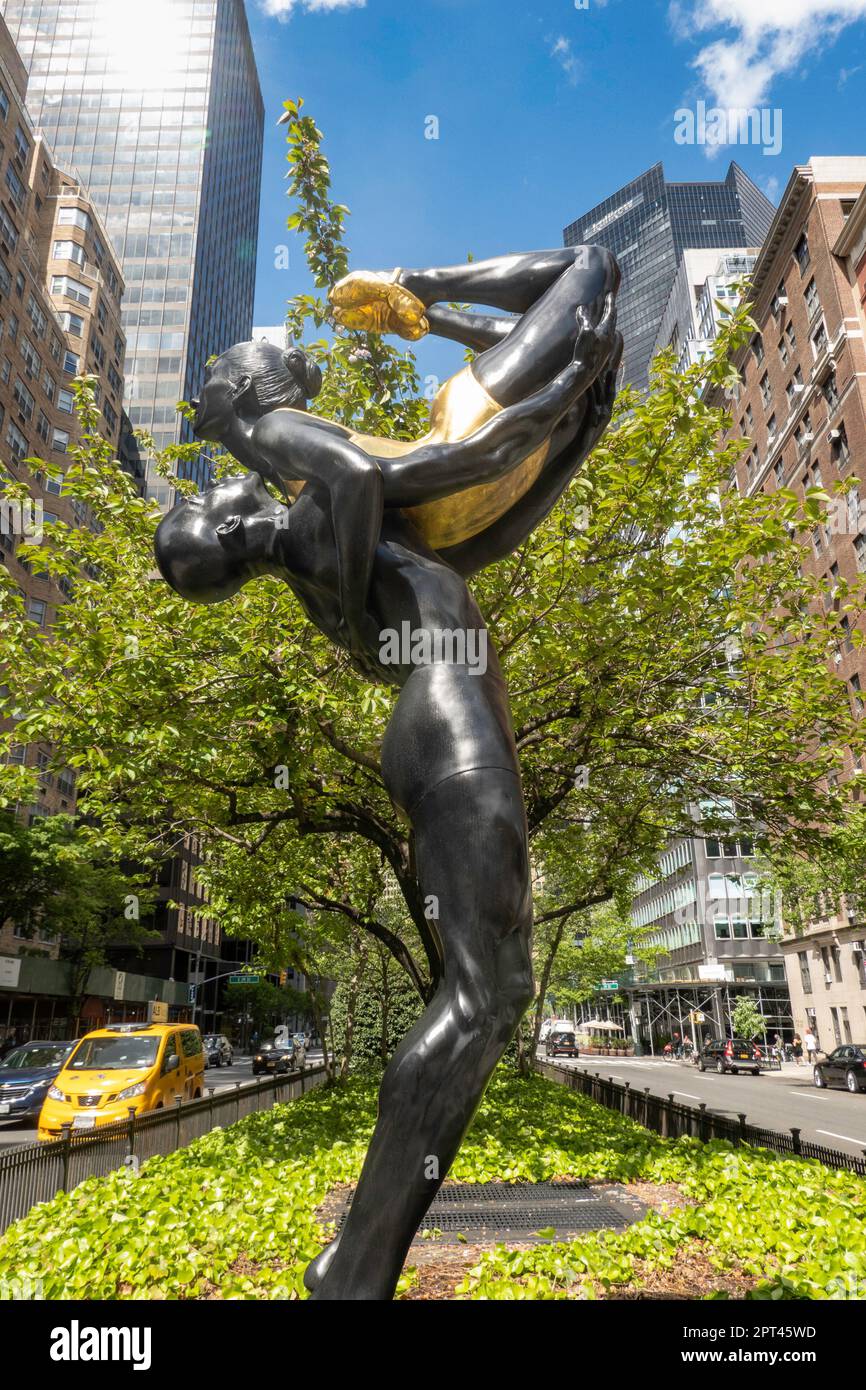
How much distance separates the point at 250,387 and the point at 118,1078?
14.4 meters

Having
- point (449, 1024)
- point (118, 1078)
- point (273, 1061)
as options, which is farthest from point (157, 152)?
point (449, 1024)

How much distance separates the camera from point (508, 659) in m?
10.7

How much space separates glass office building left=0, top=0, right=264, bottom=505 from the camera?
300ft

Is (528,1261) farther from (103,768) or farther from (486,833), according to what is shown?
(103,768)

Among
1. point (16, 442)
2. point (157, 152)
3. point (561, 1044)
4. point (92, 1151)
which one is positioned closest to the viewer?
point (92, 1151)

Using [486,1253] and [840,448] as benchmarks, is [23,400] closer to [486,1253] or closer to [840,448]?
[840,448]

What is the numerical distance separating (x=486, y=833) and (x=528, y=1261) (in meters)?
3.80

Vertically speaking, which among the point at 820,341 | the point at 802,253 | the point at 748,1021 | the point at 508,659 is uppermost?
the point at 802,253

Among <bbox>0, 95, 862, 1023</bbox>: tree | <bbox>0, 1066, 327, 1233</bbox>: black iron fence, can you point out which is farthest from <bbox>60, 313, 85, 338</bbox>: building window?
<bbox>0, 1066, 327, 1233</bbox>: black iron fence

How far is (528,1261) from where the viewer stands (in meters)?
4.88

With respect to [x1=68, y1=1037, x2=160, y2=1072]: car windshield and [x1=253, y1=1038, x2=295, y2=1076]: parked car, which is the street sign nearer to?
[x1=253, y1=1038, x2=295, y2=1076]: parked car

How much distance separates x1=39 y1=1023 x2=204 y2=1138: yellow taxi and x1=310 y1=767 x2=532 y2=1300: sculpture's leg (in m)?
12.6

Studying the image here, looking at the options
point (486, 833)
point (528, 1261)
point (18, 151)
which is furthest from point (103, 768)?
point (18, 151)
